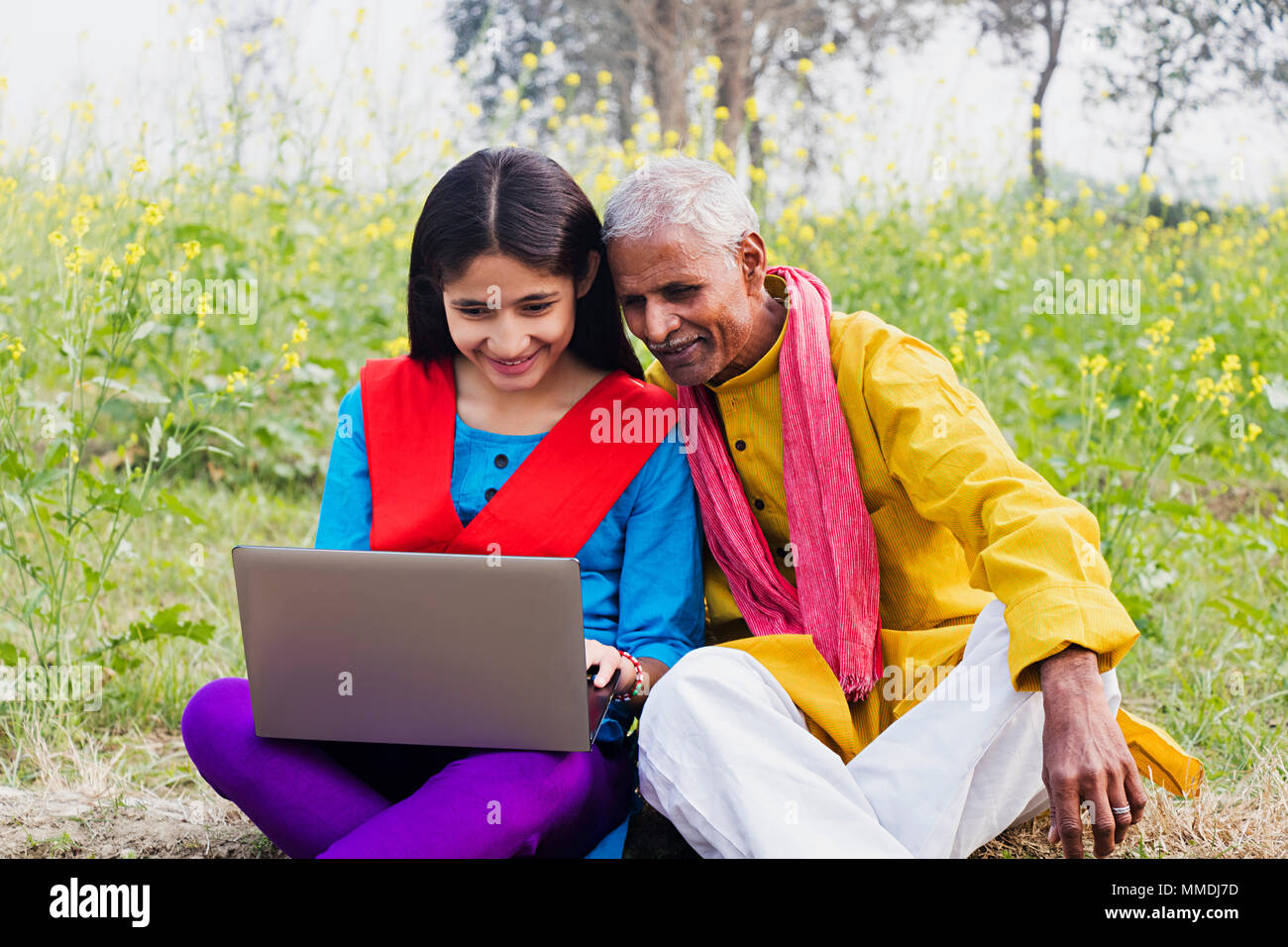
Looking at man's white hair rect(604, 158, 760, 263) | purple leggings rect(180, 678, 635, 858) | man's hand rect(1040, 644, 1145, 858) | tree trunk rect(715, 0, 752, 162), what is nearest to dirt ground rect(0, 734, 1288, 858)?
purple leggings rect(180, 678, 635, 858)

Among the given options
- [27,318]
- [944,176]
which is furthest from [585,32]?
[27,318]

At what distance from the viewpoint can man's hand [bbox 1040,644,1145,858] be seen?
5.53 feet

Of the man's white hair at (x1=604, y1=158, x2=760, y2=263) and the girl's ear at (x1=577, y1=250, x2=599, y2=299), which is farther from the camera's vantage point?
the girl's ear at (x1=577, y1=250, x2=599, y2=299)

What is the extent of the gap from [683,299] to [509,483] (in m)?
0.49

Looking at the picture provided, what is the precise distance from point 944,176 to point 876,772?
4.16 metres

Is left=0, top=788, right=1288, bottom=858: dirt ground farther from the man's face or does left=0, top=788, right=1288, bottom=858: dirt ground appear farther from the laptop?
the man's face

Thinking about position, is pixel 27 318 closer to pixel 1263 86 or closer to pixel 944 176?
pixel 944 176

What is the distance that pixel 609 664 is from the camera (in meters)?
2.03

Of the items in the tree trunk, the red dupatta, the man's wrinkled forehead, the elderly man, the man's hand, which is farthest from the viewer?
the tree trunk

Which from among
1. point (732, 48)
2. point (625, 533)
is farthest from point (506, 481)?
point (732, 48)

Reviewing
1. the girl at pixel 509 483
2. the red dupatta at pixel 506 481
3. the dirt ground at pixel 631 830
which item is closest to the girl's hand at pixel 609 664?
the girl at pixel 509 483

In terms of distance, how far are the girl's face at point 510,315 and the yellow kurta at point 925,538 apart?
36 cm

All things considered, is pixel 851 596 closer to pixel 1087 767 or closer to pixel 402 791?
pixel 1087 767

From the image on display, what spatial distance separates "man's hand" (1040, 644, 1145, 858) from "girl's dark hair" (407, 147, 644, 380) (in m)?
1.13
